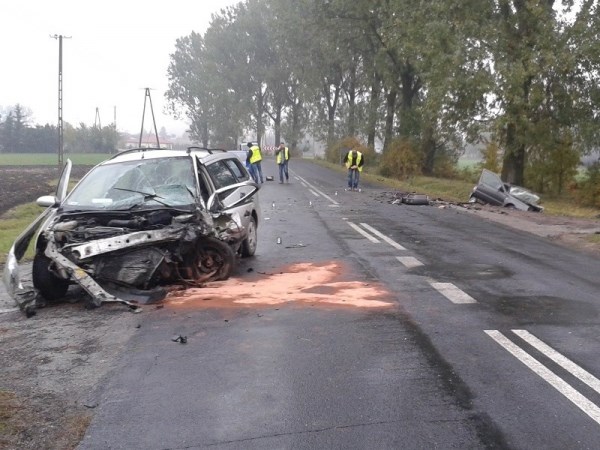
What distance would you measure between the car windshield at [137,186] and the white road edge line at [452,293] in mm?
3302

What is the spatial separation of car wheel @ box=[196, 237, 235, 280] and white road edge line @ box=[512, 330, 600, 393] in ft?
12.6

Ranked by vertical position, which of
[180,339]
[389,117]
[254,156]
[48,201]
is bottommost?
[180,339]

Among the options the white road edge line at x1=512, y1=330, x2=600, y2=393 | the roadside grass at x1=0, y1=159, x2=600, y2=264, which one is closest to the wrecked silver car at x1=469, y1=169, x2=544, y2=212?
the roadside grass at x1=0, y1=159, x2=600, y2=264

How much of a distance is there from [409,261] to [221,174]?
3.18m

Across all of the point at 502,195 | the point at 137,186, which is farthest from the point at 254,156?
the point at 137,186

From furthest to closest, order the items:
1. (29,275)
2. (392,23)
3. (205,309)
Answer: (392,23) → (29,275) → (205,309)

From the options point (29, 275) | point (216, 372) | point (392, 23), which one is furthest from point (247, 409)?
point (392, 23)

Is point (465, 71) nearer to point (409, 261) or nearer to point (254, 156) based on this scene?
point (254, 156)

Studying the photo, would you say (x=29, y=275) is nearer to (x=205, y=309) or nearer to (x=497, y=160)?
(x=205, y=309)

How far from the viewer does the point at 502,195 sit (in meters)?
21.7

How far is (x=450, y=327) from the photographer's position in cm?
634

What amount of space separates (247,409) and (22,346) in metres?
2.88

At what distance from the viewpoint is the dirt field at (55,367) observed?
4.21m

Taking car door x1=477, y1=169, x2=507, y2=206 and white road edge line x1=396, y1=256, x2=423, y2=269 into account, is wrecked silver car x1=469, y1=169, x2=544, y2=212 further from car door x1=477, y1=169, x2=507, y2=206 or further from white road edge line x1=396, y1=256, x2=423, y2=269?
white road edge line x1=396, y1=256, x2=423, y2=269
